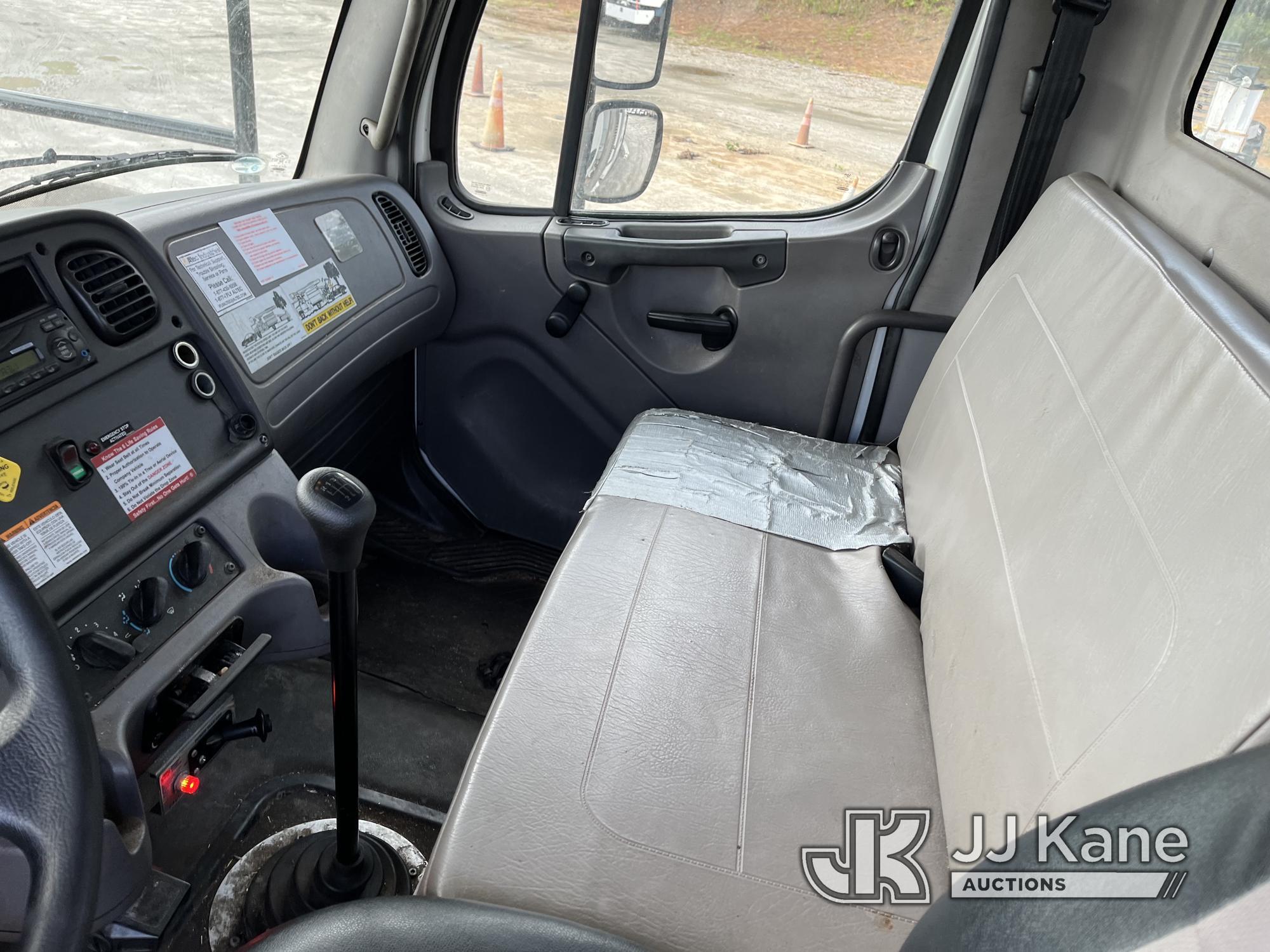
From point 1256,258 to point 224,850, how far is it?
1860 mm

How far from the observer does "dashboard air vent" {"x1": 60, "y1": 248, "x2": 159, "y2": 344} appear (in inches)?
53.2

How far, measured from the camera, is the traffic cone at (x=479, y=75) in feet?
6.88

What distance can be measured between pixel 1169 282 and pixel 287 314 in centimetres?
146

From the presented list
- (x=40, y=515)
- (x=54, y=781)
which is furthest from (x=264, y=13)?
(x=54, y=781)

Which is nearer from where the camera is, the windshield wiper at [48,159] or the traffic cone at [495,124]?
the windshield wiper at [48,159]

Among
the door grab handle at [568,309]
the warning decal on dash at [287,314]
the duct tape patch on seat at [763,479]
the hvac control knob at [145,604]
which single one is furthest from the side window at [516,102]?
the hvac control knob at [145,604]

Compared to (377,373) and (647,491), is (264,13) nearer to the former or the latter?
(377,373)

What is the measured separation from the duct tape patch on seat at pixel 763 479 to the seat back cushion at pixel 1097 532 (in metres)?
0.18

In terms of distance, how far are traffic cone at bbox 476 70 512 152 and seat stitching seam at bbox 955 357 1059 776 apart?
48.1 inches

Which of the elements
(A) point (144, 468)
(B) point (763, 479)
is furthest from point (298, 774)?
(B) point (763, 479)

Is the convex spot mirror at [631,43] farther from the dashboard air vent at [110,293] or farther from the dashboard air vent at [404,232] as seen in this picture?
the dashboard air vent at [110,293]

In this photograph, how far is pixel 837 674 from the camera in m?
1.32

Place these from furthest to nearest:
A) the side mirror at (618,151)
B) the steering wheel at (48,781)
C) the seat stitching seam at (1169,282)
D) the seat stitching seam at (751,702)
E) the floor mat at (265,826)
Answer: the side mirror at (618,151) < the floor mat at (265,826) < the seat stitching seam at (751,702) < the seat stitching seam at (1169,282) < the steering wheel at (48,781)

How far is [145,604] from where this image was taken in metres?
1.26
